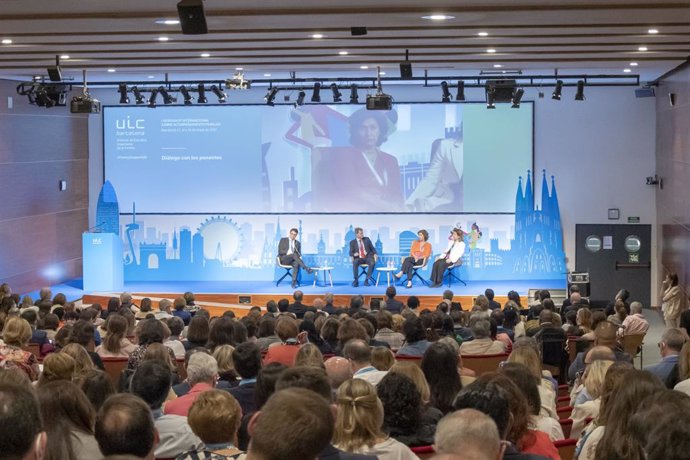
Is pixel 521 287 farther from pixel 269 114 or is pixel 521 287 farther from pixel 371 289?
pixel 269 114

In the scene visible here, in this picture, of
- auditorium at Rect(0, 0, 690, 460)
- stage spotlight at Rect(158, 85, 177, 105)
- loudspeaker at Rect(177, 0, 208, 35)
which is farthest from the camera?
stage spotlight at Rect(158, 85, 177, 105)

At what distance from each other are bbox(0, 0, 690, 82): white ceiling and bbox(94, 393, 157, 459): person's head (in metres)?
5.72

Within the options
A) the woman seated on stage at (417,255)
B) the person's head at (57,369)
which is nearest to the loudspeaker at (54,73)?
the woman seated on stage at (417,255)

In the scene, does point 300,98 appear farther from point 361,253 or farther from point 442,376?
point 442,376

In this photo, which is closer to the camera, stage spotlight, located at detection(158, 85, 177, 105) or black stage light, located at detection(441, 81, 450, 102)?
black stage light, located at detection(441, 81, 450, 102)

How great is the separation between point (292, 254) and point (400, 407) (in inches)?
514

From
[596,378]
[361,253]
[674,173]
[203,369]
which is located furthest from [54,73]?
[596,378]

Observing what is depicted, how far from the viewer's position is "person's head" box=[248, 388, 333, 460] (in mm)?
2119

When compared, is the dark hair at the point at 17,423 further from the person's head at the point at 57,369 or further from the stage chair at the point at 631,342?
→ the stage chair at the point at 631,342

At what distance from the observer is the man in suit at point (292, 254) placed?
57.3 feet

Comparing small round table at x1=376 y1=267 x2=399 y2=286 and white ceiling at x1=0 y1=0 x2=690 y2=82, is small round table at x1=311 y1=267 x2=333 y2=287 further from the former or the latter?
white ceiling at x1=0 y1=0 x2=690 y2=82

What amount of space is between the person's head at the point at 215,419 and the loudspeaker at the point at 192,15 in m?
4.57

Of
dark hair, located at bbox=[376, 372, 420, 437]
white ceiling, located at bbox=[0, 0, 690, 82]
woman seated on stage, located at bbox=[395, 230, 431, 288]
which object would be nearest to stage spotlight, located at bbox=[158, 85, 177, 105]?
white ceiling, located at bbox=[0, 0, 690, 82]

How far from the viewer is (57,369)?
558cm
